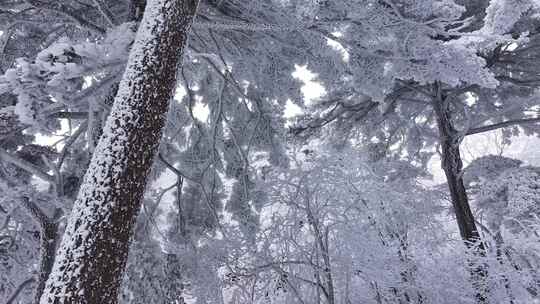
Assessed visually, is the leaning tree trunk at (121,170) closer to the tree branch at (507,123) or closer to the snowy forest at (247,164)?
the snowy forest at (247,164)

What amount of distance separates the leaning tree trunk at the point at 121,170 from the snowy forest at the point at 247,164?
12mm

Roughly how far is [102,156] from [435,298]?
13.1ft

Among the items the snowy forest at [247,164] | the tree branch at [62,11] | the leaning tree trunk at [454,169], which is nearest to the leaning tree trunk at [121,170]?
the snowy forest at [247,164]

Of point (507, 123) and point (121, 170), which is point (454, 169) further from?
point (121, 170)

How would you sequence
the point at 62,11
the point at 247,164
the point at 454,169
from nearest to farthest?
Answer: 1. the point at 62,11
2. the point at 247,164
3. the point at 454,169

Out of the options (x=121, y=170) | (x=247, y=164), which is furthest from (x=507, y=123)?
(x=121, y=170)

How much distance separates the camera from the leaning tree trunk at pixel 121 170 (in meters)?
2.44

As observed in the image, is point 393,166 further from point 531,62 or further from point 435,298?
point 435,298

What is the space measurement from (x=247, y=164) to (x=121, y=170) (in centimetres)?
454

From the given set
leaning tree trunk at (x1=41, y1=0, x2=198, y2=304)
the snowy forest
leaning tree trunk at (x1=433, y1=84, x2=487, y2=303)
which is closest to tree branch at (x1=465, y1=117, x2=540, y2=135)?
the snowy forest

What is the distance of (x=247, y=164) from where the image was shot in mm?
7250

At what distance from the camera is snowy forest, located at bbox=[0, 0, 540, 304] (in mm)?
2916

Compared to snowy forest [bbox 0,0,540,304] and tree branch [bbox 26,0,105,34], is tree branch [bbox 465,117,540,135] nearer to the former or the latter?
snowy forest [bbox 0,0,540,304]

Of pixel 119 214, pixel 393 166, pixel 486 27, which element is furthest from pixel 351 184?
pixel 393 166
